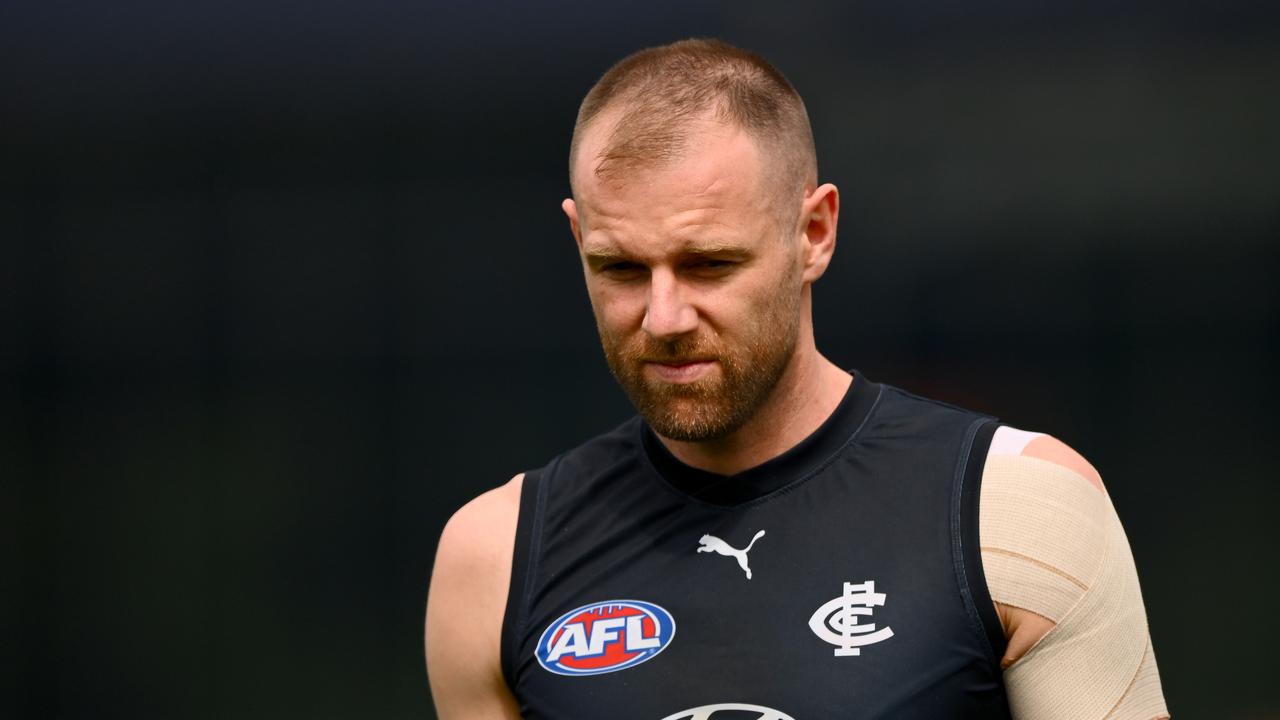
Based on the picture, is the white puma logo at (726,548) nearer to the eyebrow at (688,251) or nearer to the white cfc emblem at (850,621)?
the white cfc emblem at (850,621)

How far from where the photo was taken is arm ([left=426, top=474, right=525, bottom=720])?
1.91 m

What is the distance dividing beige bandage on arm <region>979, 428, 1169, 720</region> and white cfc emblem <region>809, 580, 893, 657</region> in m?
0.15

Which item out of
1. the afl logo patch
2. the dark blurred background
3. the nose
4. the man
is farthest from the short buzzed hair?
the dark blurred background

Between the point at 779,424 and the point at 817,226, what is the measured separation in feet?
0.92

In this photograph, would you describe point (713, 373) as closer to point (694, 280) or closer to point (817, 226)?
point (694, 280)

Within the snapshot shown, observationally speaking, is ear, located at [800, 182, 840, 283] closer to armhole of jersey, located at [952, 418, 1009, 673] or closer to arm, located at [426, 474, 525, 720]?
armhole of jersey, located at [952, 418, 1009, 673]

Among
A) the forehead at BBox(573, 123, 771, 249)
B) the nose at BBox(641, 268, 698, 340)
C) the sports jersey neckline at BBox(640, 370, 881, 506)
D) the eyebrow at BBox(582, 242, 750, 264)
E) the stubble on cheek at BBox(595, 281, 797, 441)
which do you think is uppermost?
the forehead at BBox(573, 123, 771, 249)

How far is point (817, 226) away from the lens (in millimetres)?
1883

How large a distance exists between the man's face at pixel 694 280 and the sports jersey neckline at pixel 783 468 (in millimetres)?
110

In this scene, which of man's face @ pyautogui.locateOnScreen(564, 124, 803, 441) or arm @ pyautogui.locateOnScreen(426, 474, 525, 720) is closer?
man's face @ pyautogui.locateOnScreen(564, 124, 803, 441)

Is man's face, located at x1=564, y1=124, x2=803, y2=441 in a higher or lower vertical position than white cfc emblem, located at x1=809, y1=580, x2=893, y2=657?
higher

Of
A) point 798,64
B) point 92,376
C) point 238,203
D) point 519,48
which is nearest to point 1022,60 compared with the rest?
point 798,64

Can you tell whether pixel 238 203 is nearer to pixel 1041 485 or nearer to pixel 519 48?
pixel 519 48

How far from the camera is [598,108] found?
184 centimetres
